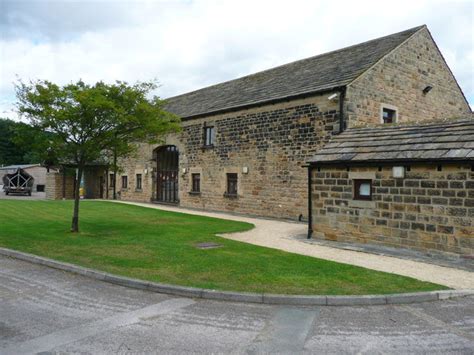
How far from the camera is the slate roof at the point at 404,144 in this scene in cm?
923

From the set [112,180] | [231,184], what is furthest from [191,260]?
[112,180]

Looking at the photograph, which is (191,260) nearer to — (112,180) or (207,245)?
(207,245)

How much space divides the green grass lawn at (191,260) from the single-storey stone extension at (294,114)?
133 inches

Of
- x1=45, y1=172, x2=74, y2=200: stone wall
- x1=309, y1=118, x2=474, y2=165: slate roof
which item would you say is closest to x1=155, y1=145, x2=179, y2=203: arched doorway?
x1=45, y1=172, x2=74, y2=200: stone wall

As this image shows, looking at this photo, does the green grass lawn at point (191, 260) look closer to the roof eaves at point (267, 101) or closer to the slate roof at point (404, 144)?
the slate roof at point (404, 144)

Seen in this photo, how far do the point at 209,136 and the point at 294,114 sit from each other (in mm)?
6583

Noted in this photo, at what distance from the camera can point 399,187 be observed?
998 centimetres

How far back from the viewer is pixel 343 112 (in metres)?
14.8

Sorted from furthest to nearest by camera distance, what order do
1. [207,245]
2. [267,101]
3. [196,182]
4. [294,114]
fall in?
1. [196,182]
2. [267,101]
3. [294,114]
4. [207,245]

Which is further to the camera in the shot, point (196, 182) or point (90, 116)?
point (196, 182)

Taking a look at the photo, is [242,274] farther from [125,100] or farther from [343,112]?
[343,112]

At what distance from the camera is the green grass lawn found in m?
6.47

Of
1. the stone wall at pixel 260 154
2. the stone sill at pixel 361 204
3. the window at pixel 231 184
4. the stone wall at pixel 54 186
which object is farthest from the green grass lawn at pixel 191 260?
the stone wall at pixel 54 186

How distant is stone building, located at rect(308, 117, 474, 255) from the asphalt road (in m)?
3.38
